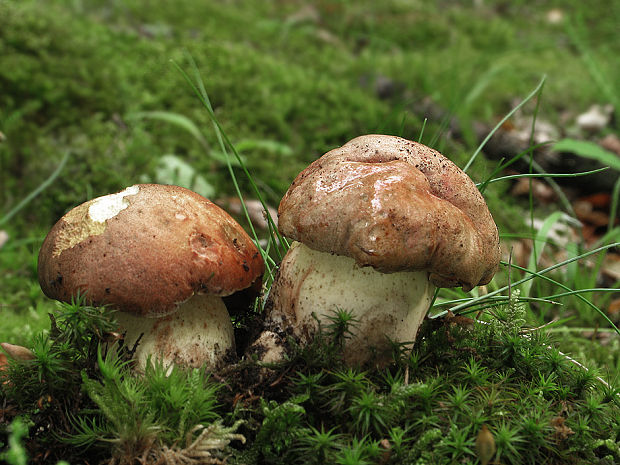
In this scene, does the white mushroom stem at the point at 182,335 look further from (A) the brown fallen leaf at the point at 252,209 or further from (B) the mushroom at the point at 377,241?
(A) the brown fallen leaf at the point at 252,209

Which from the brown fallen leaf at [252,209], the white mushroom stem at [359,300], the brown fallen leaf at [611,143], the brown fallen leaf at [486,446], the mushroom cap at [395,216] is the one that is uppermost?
the mushroom cap at [395,216]

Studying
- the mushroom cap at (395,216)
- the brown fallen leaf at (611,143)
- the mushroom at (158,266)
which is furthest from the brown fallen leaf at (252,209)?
the brown fallen leaf at (611,143)

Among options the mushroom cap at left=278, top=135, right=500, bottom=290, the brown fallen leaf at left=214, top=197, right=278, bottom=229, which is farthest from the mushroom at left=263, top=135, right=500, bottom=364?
the brown fallen leaf at left=214, top=197, right=278, bottom=229

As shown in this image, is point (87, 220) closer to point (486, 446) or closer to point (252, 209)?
point (486, 446)

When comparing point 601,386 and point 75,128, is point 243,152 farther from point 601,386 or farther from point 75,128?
point 601,386

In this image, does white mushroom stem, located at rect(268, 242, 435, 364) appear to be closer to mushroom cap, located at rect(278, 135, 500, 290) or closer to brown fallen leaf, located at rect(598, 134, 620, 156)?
mushroom cap, located at rect(278, 135, 500, 290)

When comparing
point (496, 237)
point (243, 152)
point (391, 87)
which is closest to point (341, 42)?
point (391, 87)

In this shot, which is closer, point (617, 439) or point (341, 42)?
point (617, 439)

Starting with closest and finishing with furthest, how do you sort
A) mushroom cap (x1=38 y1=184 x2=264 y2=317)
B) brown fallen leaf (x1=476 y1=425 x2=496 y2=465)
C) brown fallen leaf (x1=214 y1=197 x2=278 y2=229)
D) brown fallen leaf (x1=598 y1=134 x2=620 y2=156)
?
1. brown fallen leaf (x1=476 y1=425 x2=496 y2=465)
2. mushroom cap (x1=38 y1=184 x2=264 y2=317)
3. brown fallen leaf (x1=214 y1=197 x2=278 y2=229)
4. brown fallen leaf (x1=598 y1=134 x2=620 y2=156)
